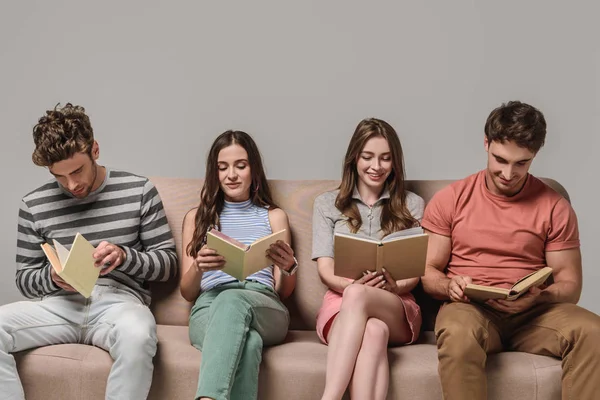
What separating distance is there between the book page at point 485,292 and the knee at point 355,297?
13.8 inches

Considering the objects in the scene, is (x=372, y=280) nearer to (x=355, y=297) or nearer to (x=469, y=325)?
(x=355, y=297)

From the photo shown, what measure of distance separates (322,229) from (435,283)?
0.54 m

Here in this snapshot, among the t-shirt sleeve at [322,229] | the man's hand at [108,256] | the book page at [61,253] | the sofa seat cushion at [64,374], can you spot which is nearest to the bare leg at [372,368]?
the t-shirt sleeve at [322,229]

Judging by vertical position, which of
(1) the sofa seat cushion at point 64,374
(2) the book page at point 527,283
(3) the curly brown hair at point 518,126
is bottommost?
(1) the sofa seat cushion at point 64,374

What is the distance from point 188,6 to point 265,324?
200cm

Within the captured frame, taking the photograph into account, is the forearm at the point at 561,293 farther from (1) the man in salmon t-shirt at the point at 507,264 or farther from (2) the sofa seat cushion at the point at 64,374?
(2) the sofa seat cushion at the point at 64,374

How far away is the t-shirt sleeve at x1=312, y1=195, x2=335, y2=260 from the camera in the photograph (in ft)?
10.8

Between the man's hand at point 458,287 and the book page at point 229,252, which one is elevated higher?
the book page at point 229,252

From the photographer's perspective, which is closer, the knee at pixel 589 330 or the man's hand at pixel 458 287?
the knee at pixel 589 330

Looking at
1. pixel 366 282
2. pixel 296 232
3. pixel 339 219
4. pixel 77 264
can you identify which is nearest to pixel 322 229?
pixel 339 219

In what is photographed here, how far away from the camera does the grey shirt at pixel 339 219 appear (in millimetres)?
3311

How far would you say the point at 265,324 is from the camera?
3004 millimetres

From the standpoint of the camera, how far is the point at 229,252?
2.88 m

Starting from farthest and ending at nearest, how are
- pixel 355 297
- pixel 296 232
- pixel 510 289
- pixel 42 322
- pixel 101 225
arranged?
Result: pixel 296 232 < pixel 101 225 < pixel 42 322 < pixel 355 297 < pixel 510 289
